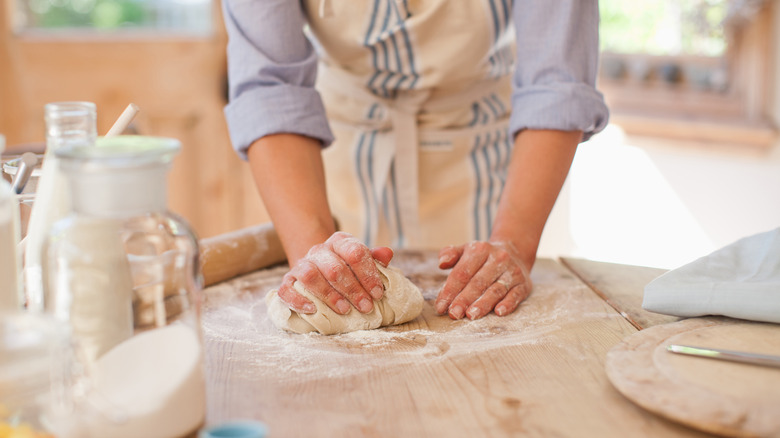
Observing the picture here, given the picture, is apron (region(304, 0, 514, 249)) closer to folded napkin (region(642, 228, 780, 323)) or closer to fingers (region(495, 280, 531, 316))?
fingers (region(495, 280, 531, 316))

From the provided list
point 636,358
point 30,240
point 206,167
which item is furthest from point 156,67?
point 636,358

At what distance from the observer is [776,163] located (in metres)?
2.64

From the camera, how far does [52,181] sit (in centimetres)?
75

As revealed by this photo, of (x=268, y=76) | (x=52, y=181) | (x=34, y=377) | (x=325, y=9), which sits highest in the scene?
(x=325, y=9)

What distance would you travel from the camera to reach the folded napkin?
89cm

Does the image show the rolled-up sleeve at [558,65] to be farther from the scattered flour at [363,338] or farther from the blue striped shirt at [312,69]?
the scattered flour at [363,338]

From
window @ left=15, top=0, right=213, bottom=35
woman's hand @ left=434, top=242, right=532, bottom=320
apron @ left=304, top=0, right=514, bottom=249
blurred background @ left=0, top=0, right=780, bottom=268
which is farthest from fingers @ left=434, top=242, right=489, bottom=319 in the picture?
window @ left=15, top=0, right=213, bottom=35

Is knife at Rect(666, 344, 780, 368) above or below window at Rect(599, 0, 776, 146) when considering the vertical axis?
below

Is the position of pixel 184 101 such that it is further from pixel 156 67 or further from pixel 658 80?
pixel 658 80

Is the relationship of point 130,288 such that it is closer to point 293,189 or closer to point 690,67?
point 293,189

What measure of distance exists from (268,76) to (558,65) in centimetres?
49

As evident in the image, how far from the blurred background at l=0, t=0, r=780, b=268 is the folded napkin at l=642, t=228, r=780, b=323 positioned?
185 cm

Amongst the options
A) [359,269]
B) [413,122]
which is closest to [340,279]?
[359,269]

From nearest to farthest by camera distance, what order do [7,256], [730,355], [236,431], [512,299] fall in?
[236,431]
[7,256]
[730,355]
[512,299]
